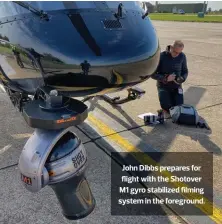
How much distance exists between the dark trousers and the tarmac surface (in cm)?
26

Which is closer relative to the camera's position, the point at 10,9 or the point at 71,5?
the point at 71,5

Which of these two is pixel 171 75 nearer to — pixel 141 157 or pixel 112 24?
pixel 141 157

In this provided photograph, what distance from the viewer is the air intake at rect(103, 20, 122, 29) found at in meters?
2.39

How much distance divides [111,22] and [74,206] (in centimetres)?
157

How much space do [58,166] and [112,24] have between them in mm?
1209

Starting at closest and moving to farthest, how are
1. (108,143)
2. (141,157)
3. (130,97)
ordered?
(141,157)
(108,143)
(130,97)

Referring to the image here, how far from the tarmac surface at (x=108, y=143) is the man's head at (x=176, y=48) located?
1.09m

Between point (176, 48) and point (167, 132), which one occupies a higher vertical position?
point (176, 48)

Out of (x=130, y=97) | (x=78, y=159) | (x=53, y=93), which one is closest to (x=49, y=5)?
(x=53, y=93)

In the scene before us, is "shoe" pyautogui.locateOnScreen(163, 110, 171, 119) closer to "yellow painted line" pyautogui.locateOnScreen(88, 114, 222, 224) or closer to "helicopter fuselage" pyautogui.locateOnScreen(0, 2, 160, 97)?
"yellow painted line" pyautogui.locateOnScreen(88, 114, 222, 224)

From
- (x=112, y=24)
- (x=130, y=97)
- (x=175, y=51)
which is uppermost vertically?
(x=112, y=24)

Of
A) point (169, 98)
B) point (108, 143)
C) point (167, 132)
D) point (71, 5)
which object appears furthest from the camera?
point (169, 98)

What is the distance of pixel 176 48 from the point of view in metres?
5.06

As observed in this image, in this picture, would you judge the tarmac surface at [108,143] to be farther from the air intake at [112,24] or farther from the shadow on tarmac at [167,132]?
the air intake at [112,24]
